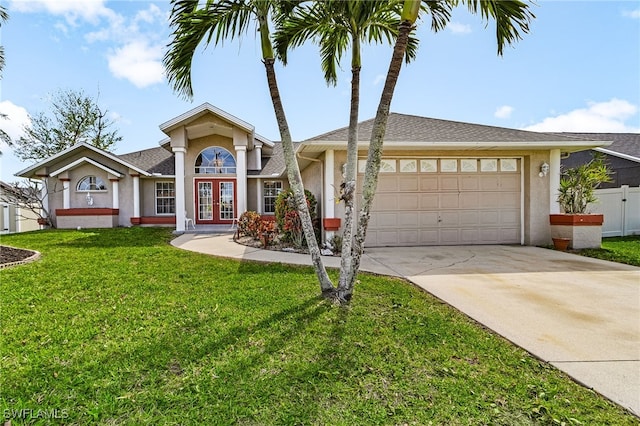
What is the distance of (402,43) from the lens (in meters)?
A: 4.01

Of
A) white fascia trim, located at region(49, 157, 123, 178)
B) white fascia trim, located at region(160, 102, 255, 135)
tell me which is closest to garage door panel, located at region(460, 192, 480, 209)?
white fascia trim, located at region(160, 102, 255, 135)

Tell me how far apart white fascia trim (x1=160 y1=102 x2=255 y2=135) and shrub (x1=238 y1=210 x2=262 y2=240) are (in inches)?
174

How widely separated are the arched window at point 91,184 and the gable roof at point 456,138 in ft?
43.1

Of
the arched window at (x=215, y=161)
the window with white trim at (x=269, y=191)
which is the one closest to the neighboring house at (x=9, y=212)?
the arched window at (x=215, y=161)

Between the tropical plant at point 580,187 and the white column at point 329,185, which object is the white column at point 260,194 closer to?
the white column at point 329,185

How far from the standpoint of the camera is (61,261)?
766 centimetres

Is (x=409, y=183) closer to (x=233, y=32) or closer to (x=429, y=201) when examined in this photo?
(x=429, y=201)

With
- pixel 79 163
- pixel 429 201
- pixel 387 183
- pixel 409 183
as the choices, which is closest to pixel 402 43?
pixel 387 183

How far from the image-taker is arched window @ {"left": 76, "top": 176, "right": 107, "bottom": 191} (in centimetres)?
1639

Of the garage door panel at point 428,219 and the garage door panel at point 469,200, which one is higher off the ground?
the garage door panel at point 469,200

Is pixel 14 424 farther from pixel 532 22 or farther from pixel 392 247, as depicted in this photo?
pixel 392 247

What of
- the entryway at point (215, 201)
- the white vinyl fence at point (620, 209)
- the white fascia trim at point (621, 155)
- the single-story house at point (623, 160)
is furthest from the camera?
the entryway at point (215, 201)

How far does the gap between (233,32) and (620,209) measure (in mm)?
15835

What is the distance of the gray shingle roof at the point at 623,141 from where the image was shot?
55.1 ft
